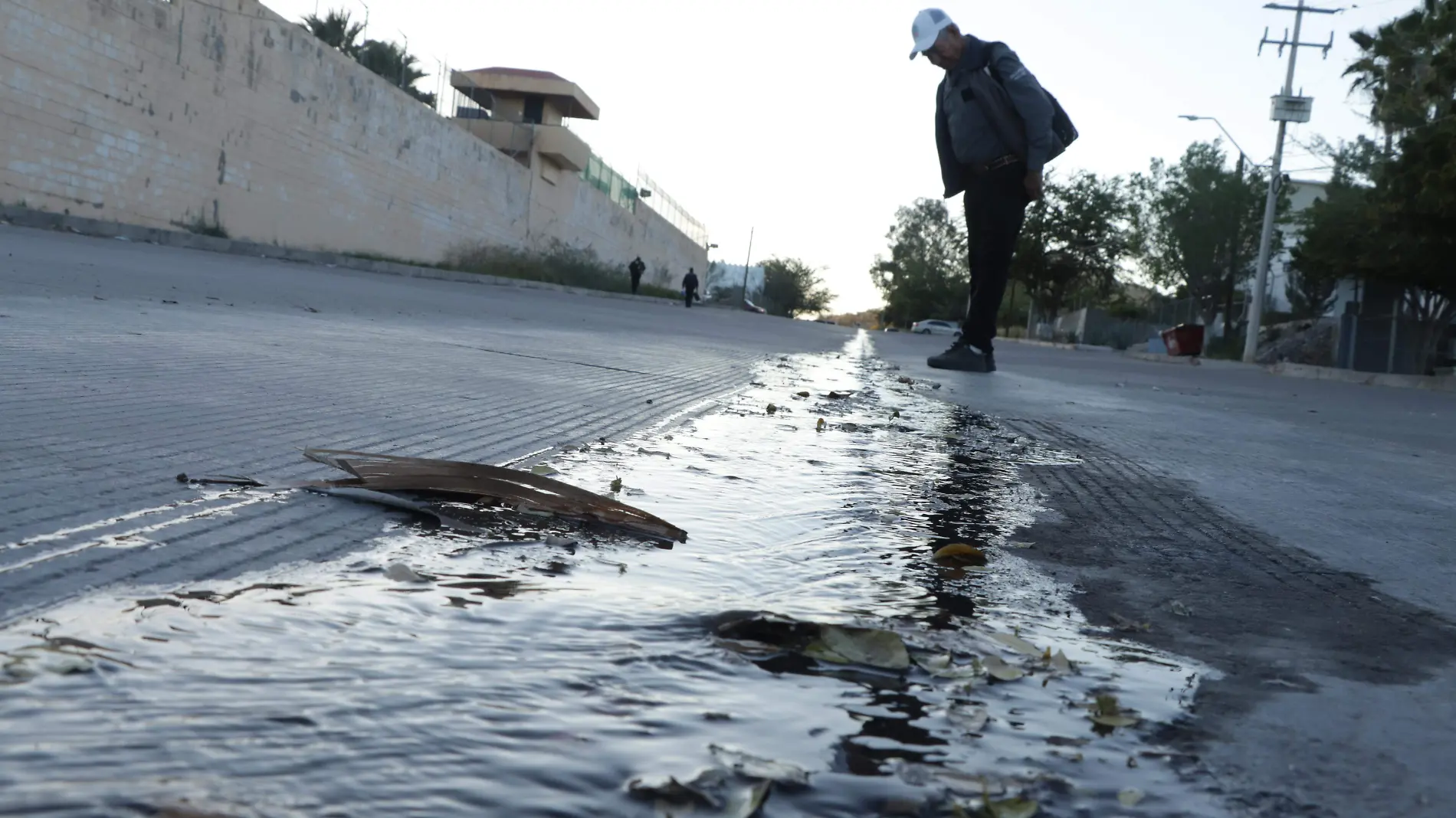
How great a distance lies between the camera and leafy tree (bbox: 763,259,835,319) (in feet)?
490

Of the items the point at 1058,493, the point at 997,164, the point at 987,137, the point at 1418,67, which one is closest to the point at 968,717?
the point at 1058,493

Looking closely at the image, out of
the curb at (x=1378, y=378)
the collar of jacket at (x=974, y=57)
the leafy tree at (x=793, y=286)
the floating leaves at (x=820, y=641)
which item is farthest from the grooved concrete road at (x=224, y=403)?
the leafy tree at (x=793, y=286)

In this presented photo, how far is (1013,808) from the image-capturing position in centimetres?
112

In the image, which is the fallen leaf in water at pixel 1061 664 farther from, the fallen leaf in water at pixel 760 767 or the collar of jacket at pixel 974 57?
the collar of jacket at pixel 974 57

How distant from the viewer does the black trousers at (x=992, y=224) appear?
28.2 ft

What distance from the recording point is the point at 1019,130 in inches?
327

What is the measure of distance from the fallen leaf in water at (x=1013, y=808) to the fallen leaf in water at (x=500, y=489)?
3.78ft

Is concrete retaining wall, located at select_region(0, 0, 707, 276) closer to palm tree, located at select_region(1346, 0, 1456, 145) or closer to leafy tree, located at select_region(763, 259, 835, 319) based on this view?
palm tree, located at select_region(1346, 0, 1456, 145)

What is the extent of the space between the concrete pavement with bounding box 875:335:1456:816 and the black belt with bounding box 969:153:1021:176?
11.7 feet

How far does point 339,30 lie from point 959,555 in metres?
36.1

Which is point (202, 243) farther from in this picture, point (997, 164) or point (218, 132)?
point (997, 164)

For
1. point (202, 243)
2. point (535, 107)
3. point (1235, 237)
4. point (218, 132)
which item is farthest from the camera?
point (535, 107)

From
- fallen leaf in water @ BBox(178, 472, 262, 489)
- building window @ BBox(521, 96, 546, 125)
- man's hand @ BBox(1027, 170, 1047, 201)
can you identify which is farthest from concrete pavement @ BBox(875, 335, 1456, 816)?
building window @ BBox(521, 96, 546, 125)

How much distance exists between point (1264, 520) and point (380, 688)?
92.3 inches
